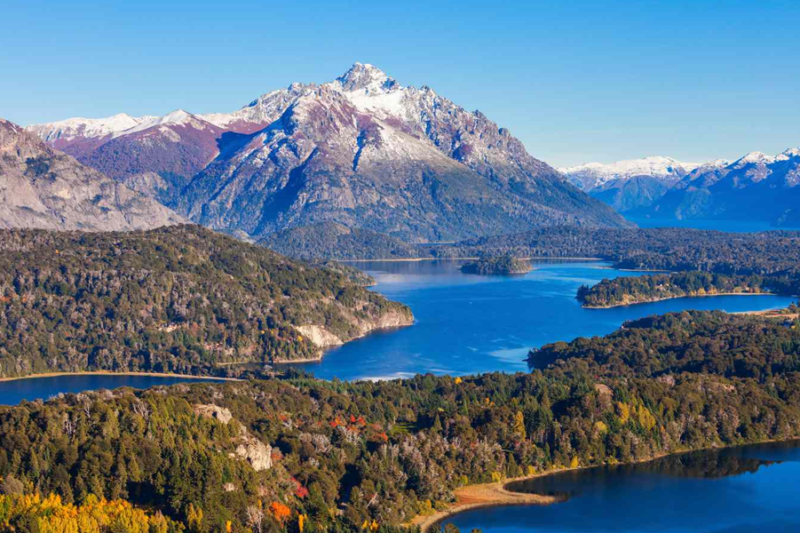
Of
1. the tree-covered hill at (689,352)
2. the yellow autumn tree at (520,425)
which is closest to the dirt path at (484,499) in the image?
the yellow autumn tree at (520,425)

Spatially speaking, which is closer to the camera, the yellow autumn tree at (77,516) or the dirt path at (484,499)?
the yellow autumn tree at (77,516)

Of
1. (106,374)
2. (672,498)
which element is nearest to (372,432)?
(672,498)

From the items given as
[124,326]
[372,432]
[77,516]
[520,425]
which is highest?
[124,326]

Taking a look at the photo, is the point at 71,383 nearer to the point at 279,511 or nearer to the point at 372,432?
the point at 372,432

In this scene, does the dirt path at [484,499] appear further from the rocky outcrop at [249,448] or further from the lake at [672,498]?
the rocky outcrop at [249,448]

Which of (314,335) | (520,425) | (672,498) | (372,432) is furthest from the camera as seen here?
(314,335)

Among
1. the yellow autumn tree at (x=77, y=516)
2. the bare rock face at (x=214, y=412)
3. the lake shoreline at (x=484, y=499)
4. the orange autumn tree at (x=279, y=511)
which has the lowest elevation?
the lake shoreline at (x=484, y=499)

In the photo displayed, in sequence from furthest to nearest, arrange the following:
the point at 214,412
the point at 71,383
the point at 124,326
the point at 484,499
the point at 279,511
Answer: the point at 124,326, the point at 71,383, the point at 214,412, the point at 484,499, the point at 279,511

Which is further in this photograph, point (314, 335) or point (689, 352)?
point (314, 335)

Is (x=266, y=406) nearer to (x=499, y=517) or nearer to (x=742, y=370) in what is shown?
(x=499, y=517)
